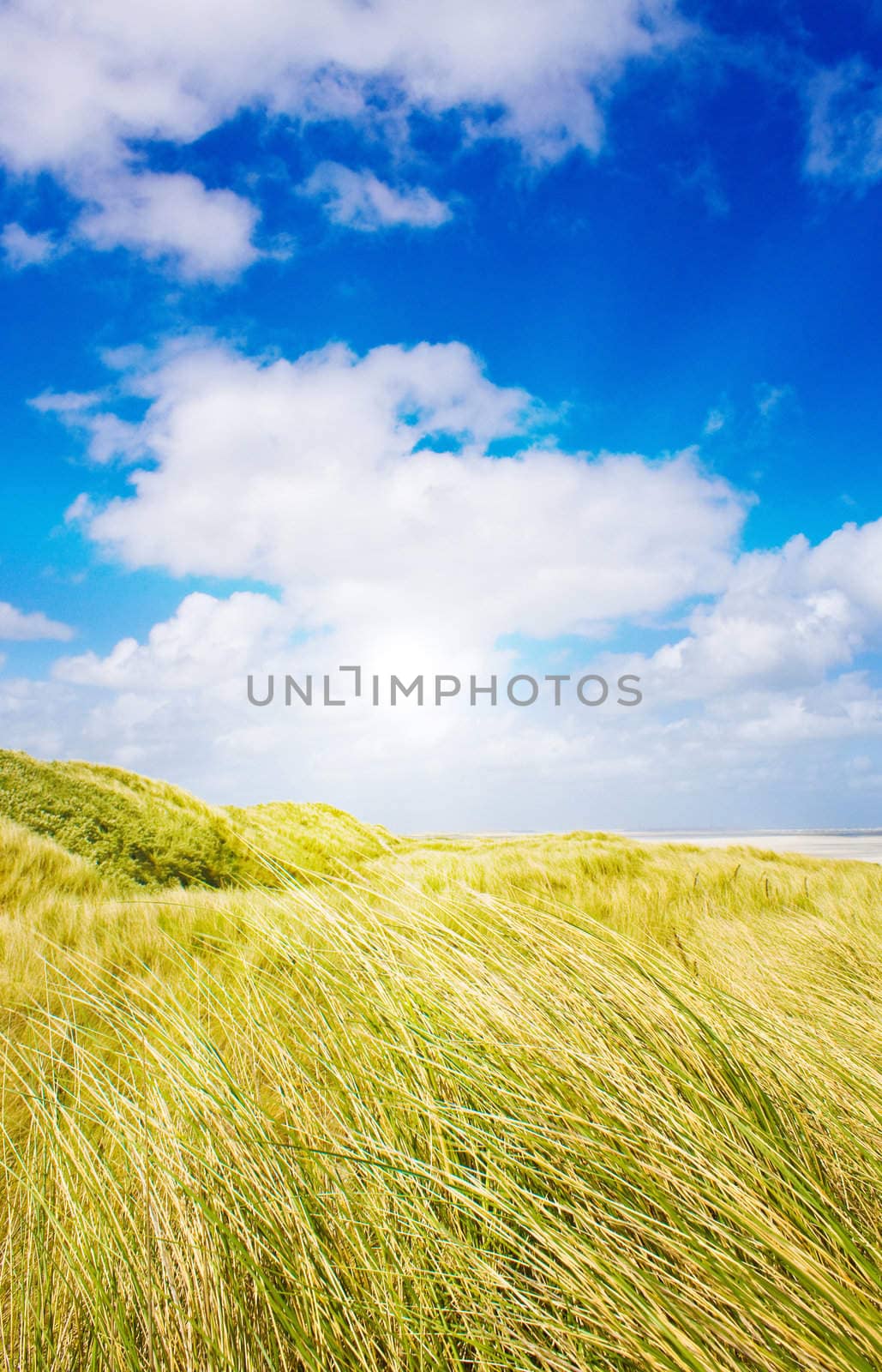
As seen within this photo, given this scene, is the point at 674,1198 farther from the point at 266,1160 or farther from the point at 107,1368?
the point at 107,1368

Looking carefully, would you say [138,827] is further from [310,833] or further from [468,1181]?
[468,1181]

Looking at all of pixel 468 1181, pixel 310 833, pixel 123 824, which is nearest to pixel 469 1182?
pixel 468 1181

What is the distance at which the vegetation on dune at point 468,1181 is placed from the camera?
987mm

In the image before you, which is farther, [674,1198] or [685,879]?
[685,879]

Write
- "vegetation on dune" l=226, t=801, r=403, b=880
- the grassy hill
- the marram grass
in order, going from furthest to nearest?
1. "vegetation on dune" l=226, t=801, r=403, b=880
2. the grassy hill
3. the marram grass

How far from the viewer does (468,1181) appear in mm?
1180

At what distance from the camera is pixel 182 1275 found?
1124mm

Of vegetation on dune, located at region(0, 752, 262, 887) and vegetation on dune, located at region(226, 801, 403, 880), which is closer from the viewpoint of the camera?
vegetation on dune, located at region(0, 752, 262, 887)

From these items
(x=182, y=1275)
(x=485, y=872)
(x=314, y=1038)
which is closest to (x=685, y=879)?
(x=485, y=872)

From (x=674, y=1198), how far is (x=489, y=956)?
2.49ft

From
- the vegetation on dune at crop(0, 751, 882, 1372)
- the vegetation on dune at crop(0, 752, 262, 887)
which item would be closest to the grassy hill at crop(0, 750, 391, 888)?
the vegetation on dune at crop(0, 752, 262, 887)

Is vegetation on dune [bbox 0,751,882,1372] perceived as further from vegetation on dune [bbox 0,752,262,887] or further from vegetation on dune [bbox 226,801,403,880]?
vegetation on dune [bbox 226,801,403,880]

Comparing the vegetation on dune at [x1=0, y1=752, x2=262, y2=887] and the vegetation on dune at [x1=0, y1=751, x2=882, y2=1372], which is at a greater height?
the vegetation on dune at [x1=0, y1=752, x2=262, y2=887]

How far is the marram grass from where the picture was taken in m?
0.99
